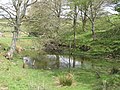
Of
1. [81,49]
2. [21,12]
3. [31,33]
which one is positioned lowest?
[81,49]

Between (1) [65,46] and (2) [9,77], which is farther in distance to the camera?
(1) [65,46]

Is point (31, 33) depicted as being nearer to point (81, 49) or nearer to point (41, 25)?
point (41, 25)

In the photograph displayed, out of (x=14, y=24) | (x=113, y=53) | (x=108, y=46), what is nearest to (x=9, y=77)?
(x=14, y=24)

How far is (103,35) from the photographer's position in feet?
182

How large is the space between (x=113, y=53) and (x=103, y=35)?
1352 cm

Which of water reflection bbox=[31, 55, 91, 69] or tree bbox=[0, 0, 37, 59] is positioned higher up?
tree bbox=[0, 0, 37, 59]

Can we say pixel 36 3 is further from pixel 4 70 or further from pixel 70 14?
pixel 70 14

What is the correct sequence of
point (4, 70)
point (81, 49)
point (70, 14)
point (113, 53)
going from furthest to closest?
point (70, 14), point (81, 49), point (113, 53), point (4, 70)

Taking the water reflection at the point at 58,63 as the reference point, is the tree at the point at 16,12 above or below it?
above

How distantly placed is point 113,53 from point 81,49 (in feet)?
29.7

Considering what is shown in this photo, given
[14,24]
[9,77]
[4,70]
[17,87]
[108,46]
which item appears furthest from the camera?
[108,46]

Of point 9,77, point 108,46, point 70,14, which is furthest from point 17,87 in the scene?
point 70,14

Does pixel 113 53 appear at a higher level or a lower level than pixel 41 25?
lower

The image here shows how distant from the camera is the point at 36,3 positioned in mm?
35344
